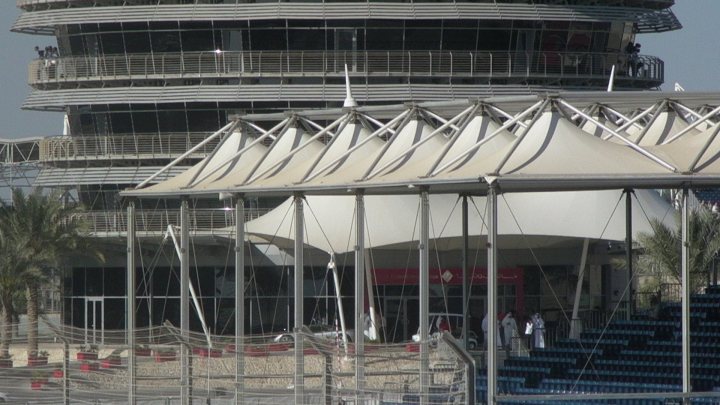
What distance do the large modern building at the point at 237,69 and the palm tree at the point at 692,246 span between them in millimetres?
10370

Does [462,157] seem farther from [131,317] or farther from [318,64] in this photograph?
[318,64]

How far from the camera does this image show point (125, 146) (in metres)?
71.1

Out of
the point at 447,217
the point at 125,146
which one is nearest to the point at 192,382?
the point at 447,217

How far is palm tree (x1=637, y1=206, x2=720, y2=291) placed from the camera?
5934 centimetres

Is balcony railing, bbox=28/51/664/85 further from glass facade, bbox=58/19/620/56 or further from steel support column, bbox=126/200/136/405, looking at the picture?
steel support column, bbox=126/200/136/405

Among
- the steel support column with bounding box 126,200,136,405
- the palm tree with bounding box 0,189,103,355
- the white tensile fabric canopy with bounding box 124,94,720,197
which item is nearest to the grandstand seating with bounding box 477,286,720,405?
the white tensile fabric canopy with bounding box 124,94,720,197

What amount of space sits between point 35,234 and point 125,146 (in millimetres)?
7231

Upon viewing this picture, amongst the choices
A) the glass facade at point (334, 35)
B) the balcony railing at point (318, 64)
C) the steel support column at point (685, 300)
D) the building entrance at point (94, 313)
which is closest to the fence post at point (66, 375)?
the steel support column at point (685, 300)

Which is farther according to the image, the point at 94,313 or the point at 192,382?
the point at 94,313

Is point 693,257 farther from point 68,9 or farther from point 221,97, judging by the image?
point 68,9

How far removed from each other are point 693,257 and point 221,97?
2090cm

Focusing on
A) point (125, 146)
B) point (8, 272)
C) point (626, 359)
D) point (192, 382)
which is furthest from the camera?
point (125, 146)

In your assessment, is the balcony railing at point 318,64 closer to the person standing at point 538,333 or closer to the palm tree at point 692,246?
the palm tree at point 692,246

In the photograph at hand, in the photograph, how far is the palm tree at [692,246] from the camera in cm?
5934
